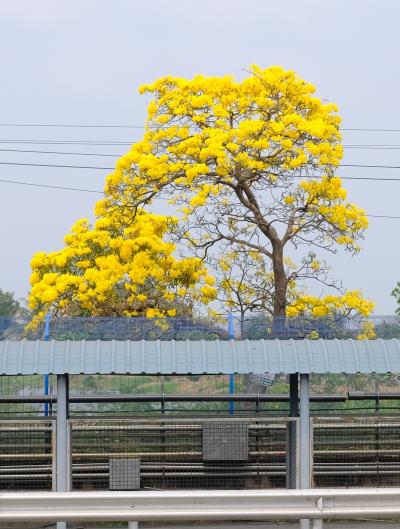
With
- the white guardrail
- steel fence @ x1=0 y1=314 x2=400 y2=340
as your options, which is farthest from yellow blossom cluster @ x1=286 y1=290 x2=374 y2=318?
the white guardrail

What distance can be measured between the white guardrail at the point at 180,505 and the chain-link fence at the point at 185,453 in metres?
5.90

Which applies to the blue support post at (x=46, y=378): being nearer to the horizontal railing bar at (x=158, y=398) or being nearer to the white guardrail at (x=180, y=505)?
the horizontal railing bar at (x=158, y=398)

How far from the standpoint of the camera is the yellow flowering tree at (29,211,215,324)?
3125 centimetres

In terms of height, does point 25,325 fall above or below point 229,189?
below

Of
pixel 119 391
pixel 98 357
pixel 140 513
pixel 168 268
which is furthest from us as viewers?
pixel 168 268

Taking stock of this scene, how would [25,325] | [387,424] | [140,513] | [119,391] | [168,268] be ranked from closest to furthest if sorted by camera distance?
[140,513], [387,424], [119,391], [25,325], [168,268]

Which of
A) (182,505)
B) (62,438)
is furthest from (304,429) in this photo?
(182,505)

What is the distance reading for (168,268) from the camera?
31734 mm

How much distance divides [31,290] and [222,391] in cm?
1663

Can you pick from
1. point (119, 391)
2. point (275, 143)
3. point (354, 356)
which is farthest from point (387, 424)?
point (275, 143)

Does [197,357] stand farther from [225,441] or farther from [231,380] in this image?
[231,380]

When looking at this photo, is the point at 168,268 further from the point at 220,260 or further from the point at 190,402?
the point at 190,402

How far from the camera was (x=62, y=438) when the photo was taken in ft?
42.1

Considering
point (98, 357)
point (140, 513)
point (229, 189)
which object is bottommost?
point (140, 513)
